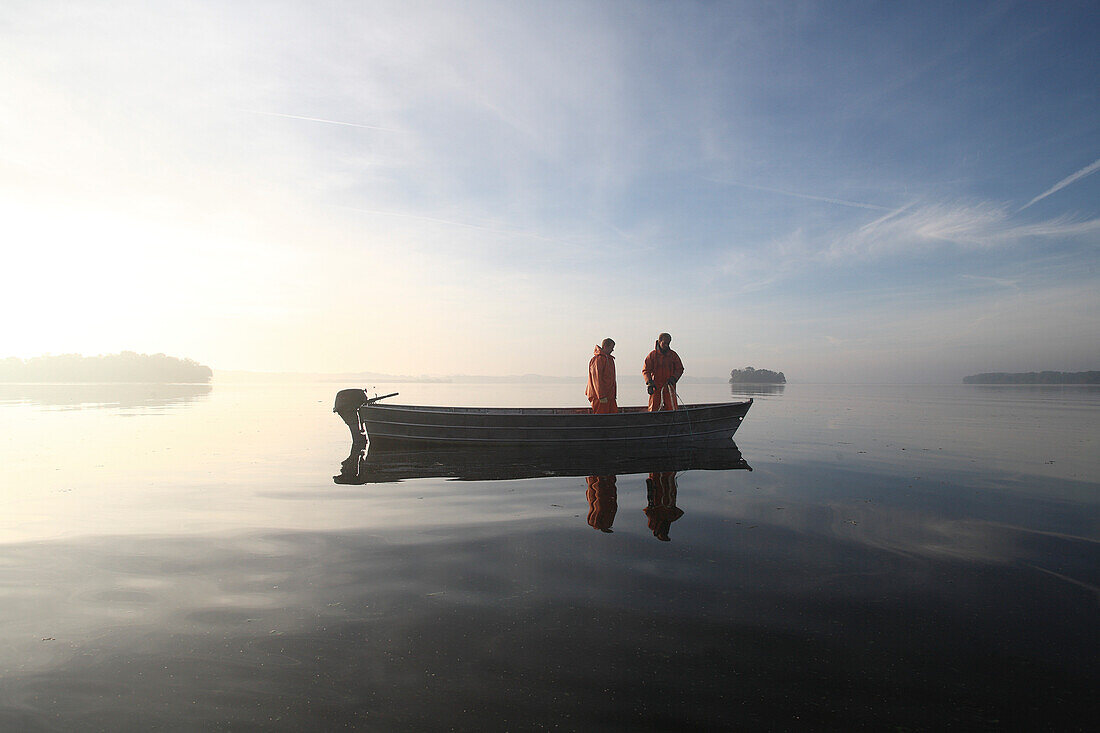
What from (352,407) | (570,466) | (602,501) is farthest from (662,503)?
(352,407)

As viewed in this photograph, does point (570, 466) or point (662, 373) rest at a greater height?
point (662, 373)

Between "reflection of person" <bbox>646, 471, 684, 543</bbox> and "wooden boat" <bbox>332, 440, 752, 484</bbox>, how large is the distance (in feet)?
3.72

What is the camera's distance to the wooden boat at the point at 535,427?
1650 cm

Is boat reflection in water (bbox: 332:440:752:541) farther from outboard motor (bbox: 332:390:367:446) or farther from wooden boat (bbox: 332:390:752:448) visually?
outboard motor (bbox: 332:390:367:446)

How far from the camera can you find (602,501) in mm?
10234

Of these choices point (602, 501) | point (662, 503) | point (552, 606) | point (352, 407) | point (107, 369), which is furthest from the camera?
point (107, 369)

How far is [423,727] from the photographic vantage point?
3.45 meters

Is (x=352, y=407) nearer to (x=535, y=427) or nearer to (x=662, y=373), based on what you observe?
(x=535, y=427)

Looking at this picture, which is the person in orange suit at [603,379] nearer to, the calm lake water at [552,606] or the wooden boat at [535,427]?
the wooden boat at [535,427]

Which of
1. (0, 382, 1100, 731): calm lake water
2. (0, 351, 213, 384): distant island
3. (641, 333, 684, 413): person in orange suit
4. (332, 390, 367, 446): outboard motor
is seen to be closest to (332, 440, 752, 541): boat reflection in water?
(0, 382, 1100, 731): calm lake water

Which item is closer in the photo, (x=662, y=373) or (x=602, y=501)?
(x=602, y=501)

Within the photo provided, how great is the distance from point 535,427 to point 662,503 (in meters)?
7.02

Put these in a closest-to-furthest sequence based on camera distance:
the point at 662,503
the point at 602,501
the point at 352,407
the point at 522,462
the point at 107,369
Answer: the point at 662,503 → the point at 602,501 → the point at 522,462 → the point at 352,407 → the point at 107,369

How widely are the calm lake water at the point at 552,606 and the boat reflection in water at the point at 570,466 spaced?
0.27 meters
